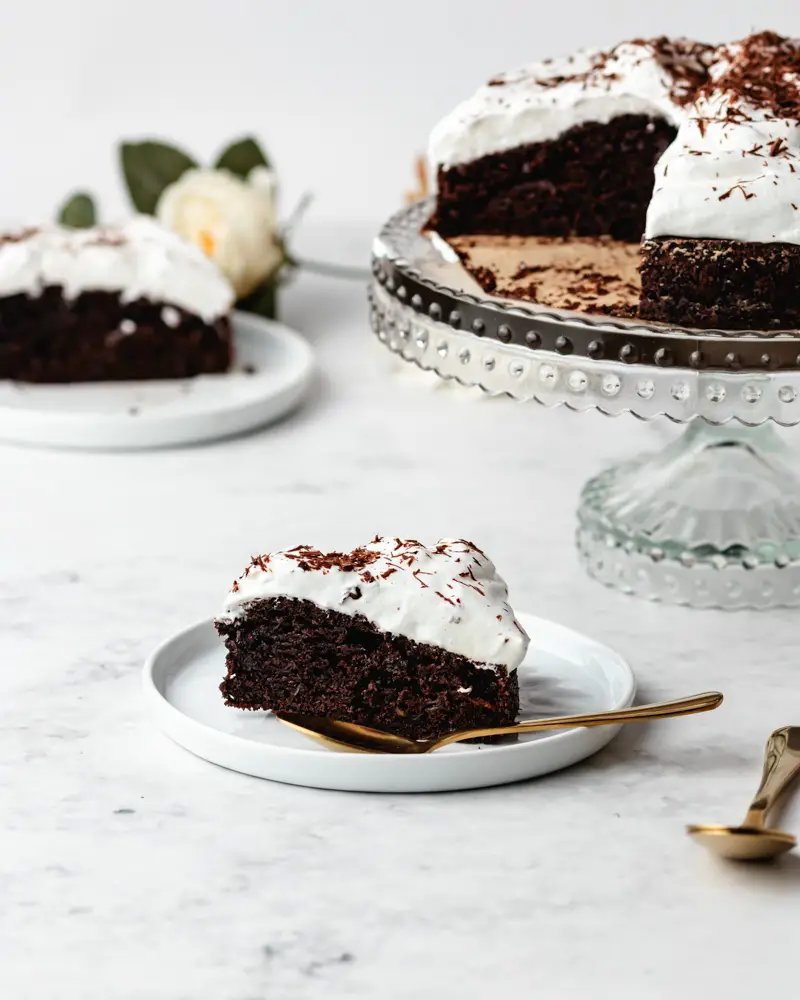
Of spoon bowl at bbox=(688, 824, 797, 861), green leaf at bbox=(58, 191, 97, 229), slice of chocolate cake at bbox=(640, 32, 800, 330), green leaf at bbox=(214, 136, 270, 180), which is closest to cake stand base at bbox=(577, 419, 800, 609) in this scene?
slice of chocolate cake at bbox=(640, 32, 800, 330)

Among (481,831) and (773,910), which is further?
(481,831)

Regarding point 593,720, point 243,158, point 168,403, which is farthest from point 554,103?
point 243,158

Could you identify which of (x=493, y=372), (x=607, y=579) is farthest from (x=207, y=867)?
(x=607, y=579)

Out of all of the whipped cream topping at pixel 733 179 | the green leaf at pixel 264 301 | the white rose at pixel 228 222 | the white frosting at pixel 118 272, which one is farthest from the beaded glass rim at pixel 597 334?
the green leaf at pixel 264 301

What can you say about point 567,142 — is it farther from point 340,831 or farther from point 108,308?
point 340,831

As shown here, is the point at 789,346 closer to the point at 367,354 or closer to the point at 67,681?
the point at 67,681
